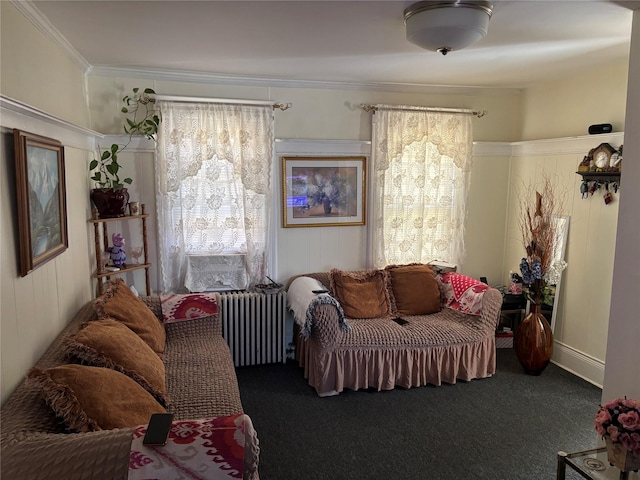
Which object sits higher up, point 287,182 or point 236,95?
point 236,95

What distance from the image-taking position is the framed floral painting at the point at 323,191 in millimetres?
4316

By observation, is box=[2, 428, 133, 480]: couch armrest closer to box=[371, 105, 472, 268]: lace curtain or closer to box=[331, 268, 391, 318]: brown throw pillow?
box=[331, 268, 391, 318]: brown throw pillow

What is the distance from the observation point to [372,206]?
450 centimetres

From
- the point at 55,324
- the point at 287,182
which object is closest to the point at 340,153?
the point at 287,182

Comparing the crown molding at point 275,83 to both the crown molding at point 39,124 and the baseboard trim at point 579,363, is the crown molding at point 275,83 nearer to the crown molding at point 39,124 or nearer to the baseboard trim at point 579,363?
the crown molding at point 39,124

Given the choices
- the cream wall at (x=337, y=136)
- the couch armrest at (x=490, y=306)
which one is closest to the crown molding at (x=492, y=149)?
the cream wall at (x=337, y=136)

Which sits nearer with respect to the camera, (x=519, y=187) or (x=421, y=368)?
(x=421, y=368)

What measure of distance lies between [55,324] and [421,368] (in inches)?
101

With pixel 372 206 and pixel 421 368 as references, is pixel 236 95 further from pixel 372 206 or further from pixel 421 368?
pixel 421 368

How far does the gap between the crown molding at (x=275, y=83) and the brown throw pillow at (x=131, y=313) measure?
1727 mm

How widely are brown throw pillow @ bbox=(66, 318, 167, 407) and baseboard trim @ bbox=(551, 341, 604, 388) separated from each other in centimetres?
335

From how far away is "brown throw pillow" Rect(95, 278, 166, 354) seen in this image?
282cm

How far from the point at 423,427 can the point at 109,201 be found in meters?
2.74

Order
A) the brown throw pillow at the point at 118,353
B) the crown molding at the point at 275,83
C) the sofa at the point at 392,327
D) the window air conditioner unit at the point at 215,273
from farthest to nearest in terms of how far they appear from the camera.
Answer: the window air conditioner unit at the point at 215,273 → the crown molding at the point at 275,83 → the sofa at the point at 392,327 → the brown throw pillow at the point at 118,353
